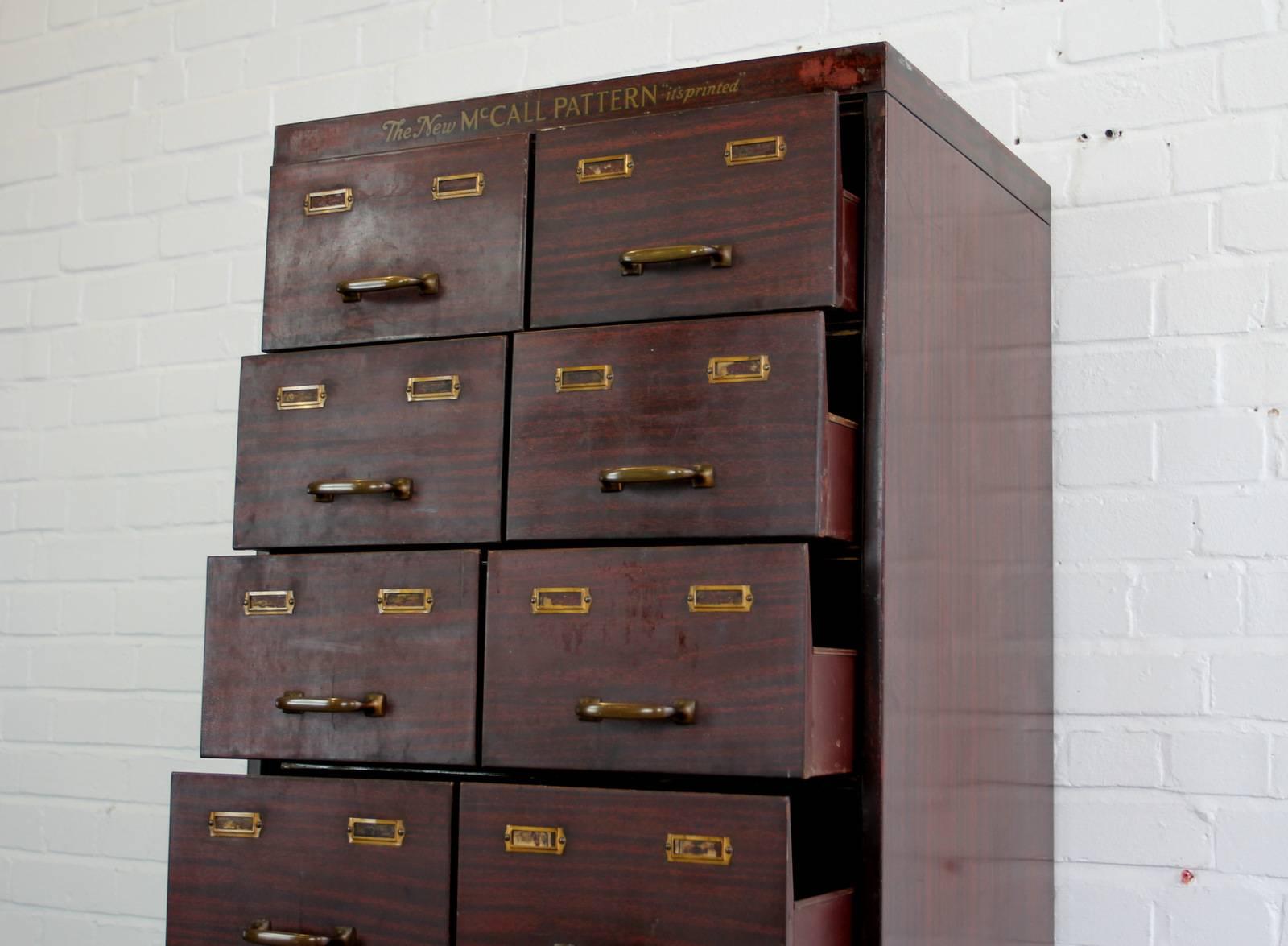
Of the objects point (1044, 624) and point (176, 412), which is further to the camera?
point (176, 412)

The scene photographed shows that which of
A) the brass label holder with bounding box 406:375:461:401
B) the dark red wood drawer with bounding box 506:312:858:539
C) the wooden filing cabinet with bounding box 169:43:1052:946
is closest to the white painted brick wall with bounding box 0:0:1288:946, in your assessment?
the wooden filing cabinet with bounding box 169:43:1052:946

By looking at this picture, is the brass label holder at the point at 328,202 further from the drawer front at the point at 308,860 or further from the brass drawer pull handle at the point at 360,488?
the drawer front at the point at 308,860

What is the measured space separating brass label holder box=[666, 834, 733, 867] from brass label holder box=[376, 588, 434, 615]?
0.40 m

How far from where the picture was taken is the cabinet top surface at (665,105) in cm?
186

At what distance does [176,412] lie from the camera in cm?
309

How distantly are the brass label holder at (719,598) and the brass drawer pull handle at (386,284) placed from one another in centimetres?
50

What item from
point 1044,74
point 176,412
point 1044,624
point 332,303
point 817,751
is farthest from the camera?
point 176,412

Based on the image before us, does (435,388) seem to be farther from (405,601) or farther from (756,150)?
(756,150)

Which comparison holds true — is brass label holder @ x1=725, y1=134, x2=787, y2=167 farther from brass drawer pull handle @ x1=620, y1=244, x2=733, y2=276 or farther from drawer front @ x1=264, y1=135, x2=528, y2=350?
drawer front @ x1=264, y1=135, x2=528, y2=350

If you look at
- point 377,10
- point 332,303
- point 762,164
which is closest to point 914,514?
point 762,164

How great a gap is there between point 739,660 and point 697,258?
446 mm

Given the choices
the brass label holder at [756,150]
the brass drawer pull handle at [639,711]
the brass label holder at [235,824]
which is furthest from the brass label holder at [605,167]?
the brass label holder at [235,824]

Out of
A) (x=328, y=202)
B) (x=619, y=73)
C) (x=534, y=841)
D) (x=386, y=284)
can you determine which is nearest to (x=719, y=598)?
(x=534, y=841)

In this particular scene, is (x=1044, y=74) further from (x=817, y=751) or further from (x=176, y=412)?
(x=176, y=412)
